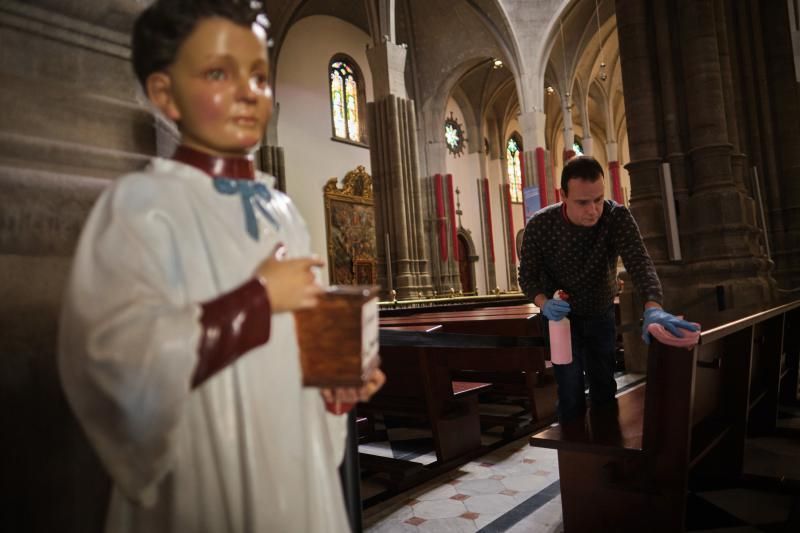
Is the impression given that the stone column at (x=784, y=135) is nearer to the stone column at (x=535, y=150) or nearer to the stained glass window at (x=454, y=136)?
the stone column at (x=535, y=150)

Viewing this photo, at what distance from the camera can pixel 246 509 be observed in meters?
0.76

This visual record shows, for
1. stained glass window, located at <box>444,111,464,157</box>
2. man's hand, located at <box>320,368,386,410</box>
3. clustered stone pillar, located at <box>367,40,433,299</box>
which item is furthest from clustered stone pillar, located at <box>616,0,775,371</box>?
stained glass window, located at <box>444,111,464,157</box>

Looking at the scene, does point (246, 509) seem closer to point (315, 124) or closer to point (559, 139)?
point (315, 124)

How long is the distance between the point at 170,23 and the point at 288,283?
0.43 meters

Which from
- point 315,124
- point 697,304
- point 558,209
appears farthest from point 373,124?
point 558,209

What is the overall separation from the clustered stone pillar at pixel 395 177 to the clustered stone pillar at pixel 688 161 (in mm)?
6618

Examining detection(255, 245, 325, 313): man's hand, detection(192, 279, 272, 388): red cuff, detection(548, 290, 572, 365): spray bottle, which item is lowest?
detection(548, 290, 572, 365): spray bottle

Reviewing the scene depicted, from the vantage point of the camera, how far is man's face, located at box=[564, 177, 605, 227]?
2.21 metres

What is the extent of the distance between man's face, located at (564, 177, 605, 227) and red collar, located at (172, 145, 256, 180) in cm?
170

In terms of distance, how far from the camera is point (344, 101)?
51.1 ft

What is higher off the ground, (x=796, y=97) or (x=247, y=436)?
(x=796, y=97)

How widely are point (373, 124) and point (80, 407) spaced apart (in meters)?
11.8

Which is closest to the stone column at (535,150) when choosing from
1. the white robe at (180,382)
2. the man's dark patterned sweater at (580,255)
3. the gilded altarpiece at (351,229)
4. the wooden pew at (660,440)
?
the gilded altarpiece at (351,229)

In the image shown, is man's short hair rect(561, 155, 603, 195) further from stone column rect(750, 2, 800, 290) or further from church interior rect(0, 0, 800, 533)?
stone column rect(750, 2, 800, 290)
